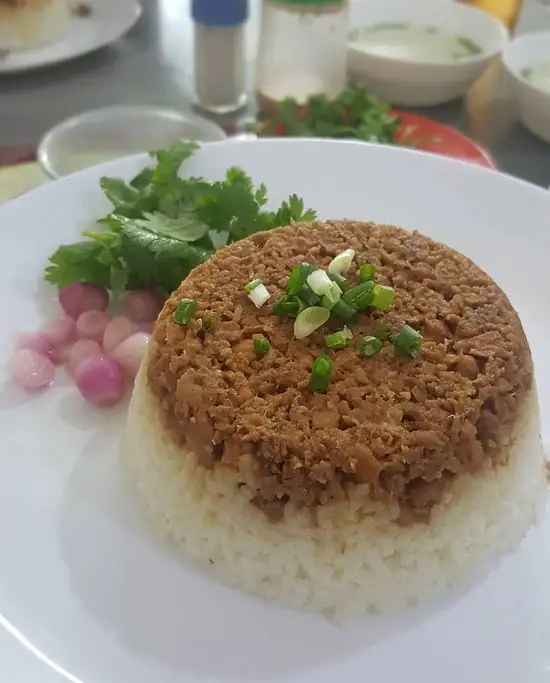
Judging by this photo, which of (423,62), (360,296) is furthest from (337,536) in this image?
(423,62)

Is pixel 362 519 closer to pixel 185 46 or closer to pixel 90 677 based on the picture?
pixel 90 677

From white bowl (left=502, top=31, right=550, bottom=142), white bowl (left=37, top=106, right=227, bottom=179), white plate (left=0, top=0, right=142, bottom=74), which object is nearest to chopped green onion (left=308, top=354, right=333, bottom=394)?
white bowl (left=37, top=106, right=227, bottom=179)

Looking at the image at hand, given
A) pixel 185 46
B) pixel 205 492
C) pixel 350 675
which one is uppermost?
pixel 205 492

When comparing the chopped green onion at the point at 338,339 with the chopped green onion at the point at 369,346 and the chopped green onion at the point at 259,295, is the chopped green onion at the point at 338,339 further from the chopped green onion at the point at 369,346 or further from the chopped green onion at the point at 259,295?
the chopped green onion at the point at 259,295

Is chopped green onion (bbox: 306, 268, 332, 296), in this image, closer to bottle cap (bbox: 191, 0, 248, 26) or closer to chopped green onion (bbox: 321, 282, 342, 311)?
chopped green onion (bbox: 321, 282, 342, 311)

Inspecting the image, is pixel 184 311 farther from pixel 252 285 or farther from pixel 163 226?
pixel 163 226

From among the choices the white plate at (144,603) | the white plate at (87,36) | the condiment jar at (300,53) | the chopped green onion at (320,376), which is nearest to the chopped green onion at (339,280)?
the chopped green onion at (320,376)

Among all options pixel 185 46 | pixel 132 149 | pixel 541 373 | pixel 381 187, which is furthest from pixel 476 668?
pixel 185 46
